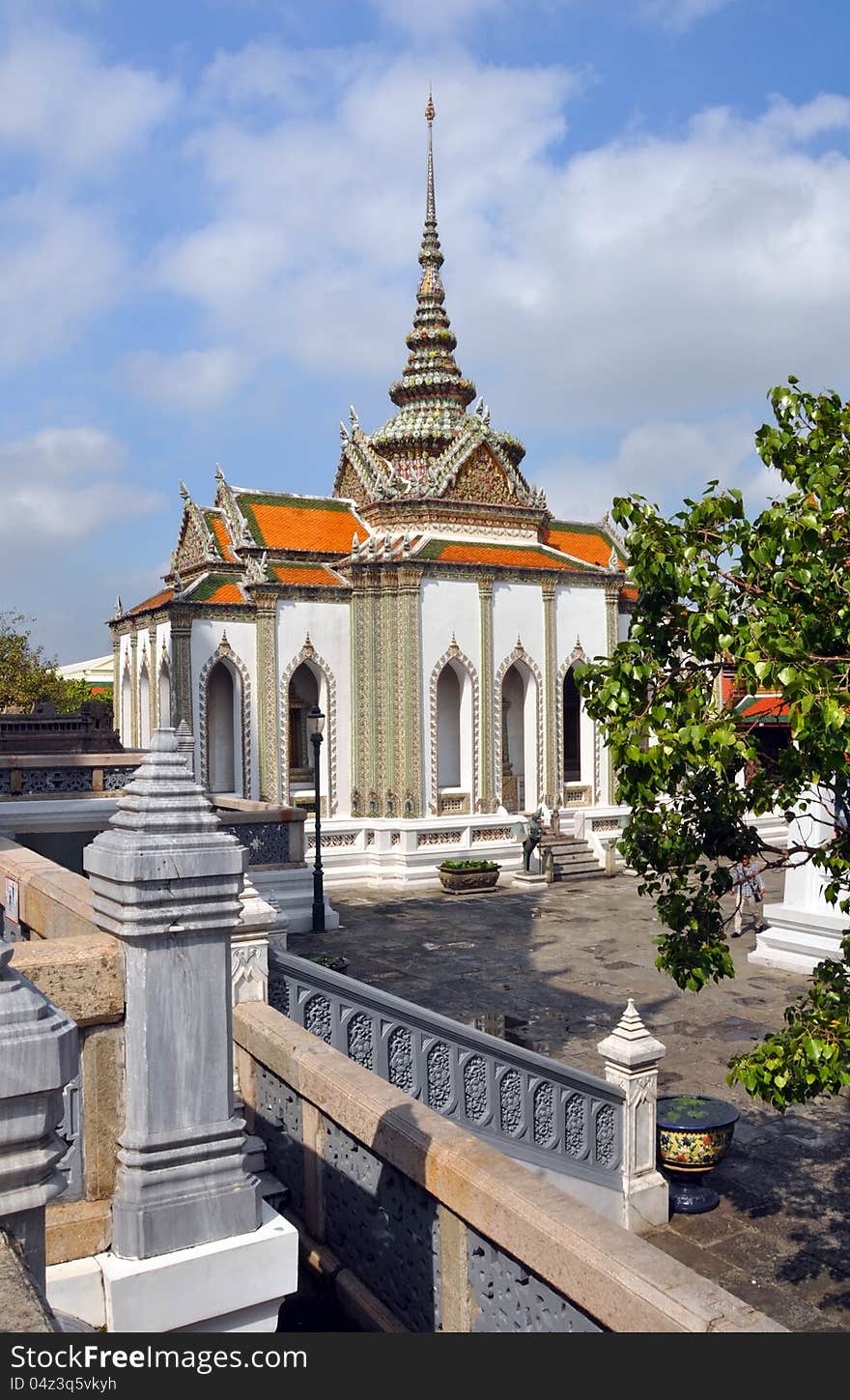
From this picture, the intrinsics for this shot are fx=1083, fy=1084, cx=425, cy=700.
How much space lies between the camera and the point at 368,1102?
5418mm

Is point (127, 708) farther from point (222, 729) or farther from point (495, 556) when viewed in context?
point (495, 556)

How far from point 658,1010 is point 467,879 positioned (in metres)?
9.95

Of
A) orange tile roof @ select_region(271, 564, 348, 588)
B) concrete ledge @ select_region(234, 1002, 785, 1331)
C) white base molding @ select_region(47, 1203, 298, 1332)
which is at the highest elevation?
orange tile roof @ select_region(271, 564, 348, 588)

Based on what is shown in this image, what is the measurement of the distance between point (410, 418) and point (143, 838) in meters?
28.3

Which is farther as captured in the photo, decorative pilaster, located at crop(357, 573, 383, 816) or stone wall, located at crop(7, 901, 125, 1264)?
decorative pilaster, located at crop(357, 573, 383, 816)

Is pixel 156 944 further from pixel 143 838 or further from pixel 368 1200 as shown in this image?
pixel 368 1200

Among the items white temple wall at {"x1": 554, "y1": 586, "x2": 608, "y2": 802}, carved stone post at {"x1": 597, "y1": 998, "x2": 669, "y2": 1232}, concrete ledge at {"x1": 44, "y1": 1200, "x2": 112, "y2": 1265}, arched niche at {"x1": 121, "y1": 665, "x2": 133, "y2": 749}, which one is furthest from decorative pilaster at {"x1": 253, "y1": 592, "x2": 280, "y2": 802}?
concrete ledge at {"x1": 44, "y1": 1200, "x2": 112, "y2": 1265}

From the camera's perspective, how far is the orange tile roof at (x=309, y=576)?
26984 mm

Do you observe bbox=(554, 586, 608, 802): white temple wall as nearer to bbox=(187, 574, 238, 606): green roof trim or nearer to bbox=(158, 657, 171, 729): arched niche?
bbox=(187, 574, 238, 606): green roof trim

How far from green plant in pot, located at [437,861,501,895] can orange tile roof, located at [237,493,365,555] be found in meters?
8.89

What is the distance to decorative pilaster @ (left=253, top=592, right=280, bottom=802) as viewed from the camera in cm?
2642

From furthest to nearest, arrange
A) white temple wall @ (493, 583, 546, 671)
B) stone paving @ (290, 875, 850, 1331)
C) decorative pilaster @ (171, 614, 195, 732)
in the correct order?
white temple wall @ (493, 583, 546, 671) → decorative pilaster @ (171, 614, 195, 732) → stone paving @ (290, 875, 850, 1331)

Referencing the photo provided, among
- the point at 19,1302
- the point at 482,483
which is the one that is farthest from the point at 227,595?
the point at 19,1302
